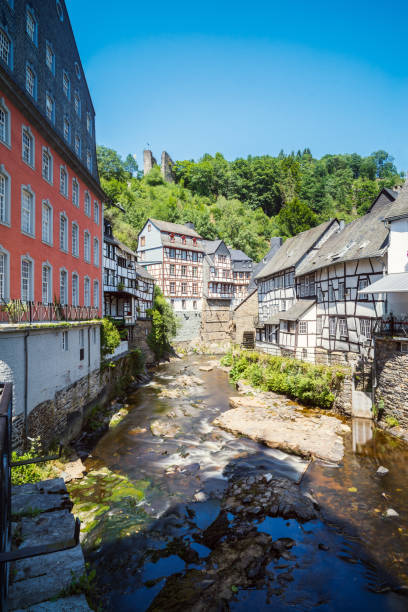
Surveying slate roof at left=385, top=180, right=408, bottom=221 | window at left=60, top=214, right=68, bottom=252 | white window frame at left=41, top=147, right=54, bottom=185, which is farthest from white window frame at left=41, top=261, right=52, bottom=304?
slate roof at left=385, top=180, right=408, bottom=221

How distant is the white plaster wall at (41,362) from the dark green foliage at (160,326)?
16.8 metres

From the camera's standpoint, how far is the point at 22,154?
1270cm

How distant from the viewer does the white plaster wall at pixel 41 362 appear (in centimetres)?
1030

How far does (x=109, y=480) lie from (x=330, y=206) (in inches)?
2696

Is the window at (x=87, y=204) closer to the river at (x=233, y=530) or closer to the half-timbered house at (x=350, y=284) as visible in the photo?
the river at (x=233, y=530)

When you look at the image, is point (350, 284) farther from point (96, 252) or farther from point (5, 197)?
point (5, 197)

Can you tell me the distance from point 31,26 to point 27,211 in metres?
7.84

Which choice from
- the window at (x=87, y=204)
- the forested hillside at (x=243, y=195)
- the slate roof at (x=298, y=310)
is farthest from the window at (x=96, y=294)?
the forested hillside at (x=243, y=195)

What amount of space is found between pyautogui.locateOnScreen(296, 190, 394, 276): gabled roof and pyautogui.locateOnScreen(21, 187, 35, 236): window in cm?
1597

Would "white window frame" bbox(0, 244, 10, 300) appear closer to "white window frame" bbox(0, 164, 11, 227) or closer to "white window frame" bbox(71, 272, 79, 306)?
"white window frame" bbox(0, 164, 11, 227)

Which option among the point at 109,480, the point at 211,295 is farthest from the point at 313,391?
the point at 211,295

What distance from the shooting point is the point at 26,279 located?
13.1 meters

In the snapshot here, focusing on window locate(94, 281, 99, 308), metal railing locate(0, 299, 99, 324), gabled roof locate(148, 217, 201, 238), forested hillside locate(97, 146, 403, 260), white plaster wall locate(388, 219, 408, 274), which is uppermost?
forested hillside locate(97, 146, 403, 260)

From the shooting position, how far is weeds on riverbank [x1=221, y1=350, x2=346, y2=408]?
1895 centimetres
